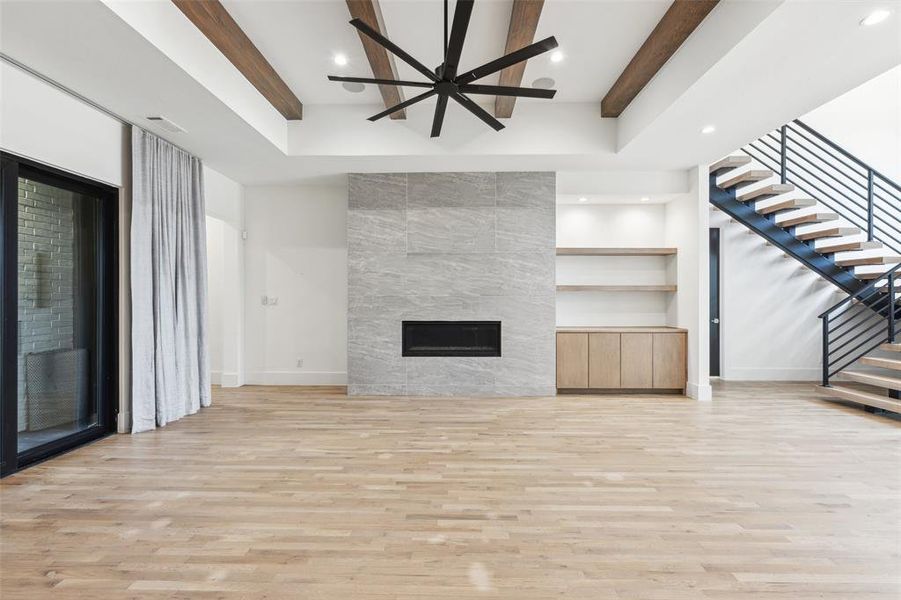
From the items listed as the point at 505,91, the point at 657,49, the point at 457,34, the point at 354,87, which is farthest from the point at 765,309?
the point at 354,87

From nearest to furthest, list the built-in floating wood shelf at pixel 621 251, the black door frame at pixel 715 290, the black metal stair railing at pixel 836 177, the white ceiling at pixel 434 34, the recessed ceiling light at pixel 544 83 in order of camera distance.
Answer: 1. the white ceiling at pixel 434 34
2. the recessed ceiling light at pixel 544 83
3. the black metal stair railing at pixel 836 177
4. the built-in floating wood shelf at pixel 621 251
5. the black door frame at pixel 715 290

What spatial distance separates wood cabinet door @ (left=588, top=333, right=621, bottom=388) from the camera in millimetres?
5348

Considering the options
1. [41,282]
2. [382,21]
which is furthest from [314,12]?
[41,282]

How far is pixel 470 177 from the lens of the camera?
525cm

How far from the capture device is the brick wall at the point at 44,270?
3088 millimetres

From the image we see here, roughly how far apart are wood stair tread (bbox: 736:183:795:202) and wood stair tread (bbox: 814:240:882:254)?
2.98 feet

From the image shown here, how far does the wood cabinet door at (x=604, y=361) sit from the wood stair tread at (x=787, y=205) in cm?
260

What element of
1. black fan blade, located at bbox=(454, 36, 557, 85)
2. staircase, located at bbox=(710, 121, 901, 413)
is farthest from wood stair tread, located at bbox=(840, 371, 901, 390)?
black fan blade, located at bbox=(454, 36, 557, 85)

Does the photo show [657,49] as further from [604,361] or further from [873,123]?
[873,123]

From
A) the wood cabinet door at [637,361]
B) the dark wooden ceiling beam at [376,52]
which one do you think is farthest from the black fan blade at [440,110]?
the wood cabinet door at [637,361]

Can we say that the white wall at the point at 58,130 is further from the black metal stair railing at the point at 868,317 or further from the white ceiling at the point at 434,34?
the black metal stair railing at the point at 868,317

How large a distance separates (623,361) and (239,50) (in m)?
5.12

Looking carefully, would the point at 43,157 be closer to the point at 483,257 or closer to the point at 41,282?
the point at 41,282

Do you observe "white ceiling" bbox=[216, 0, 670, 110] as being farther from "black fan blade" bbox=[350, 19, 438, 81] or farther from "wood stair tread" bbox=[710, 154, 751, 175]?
"wood stair tread" bbox=[710, 154, 751, 175]
